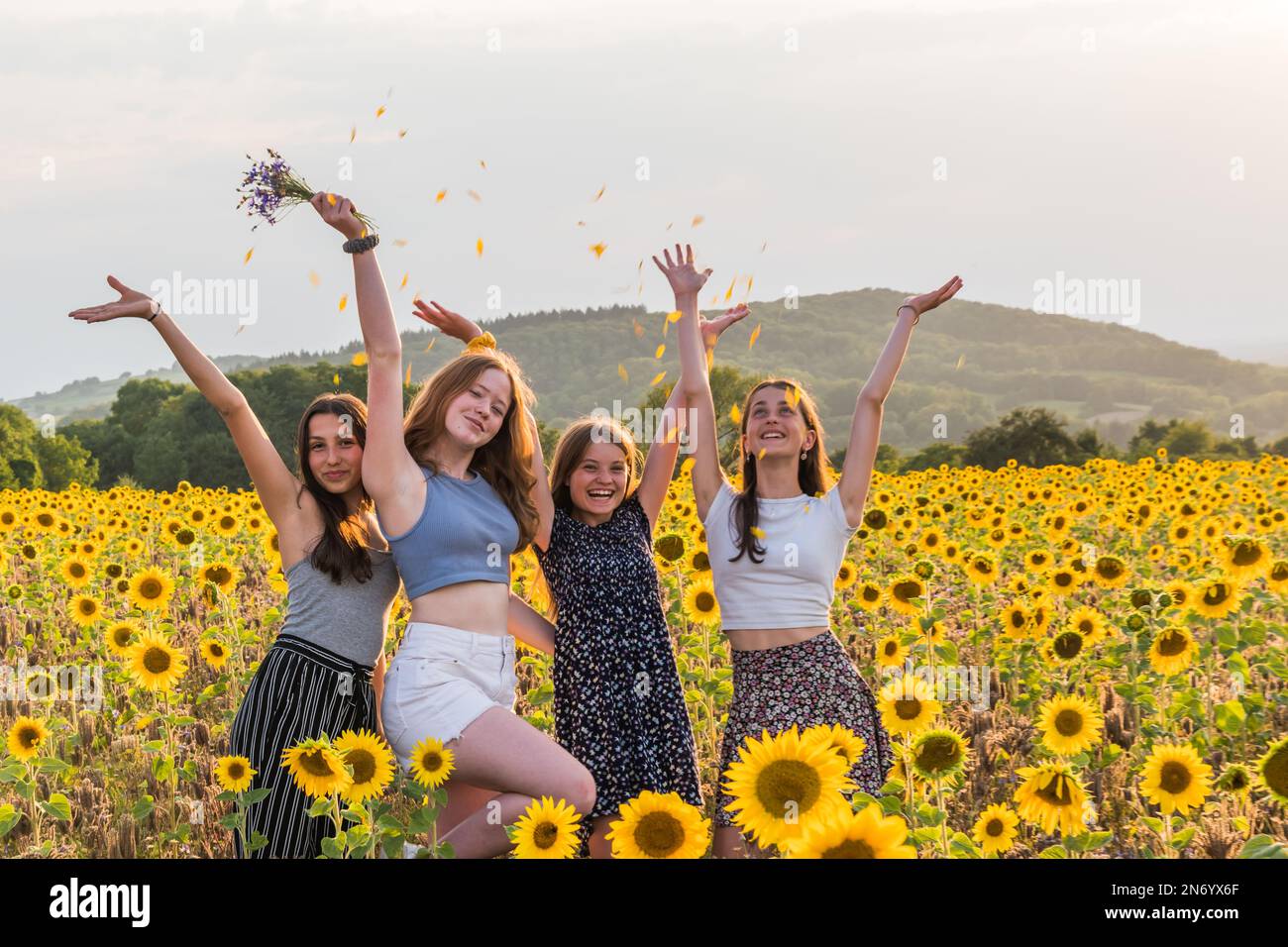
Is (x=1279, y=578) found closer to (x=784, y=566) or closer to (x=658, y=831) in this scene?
(x=784, y=566)

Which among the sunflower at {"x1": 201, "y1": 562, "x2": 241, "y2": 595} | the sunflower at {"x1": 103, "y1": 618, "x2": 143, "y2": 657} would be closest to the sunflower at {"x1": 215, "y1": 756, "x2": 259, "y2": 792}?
the sunflower at {"x1": 103, "y1": 618, "x2": 143, "y2": 657}

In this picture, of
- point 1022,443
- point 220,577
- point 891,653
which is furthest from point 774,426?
point 1022,443

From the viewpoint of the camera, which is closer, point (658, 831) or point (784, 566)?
point (658, 831)

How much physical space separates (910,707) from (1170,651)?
1.96 meters

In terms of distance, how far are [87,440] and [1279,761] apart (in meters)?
48.1

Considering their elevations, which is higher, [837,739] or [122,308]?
[122,308]

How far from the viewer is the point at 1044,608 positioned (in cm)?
623

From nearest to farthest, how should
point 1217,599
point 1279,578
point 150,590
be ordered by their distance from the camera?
point 1217,599
point 1279,578
point 150,590

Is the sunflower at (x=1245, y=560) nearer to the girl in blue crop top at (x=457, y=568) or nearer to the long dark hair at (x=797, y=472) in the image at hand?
the long dark hair at (x=797, y=472)

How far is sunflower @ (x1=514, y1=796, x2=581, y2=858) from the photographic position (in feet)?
10.8

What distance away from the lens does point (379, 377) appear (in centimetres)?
414

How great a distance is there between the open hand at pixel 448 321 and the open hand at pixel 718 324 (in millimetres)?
979
